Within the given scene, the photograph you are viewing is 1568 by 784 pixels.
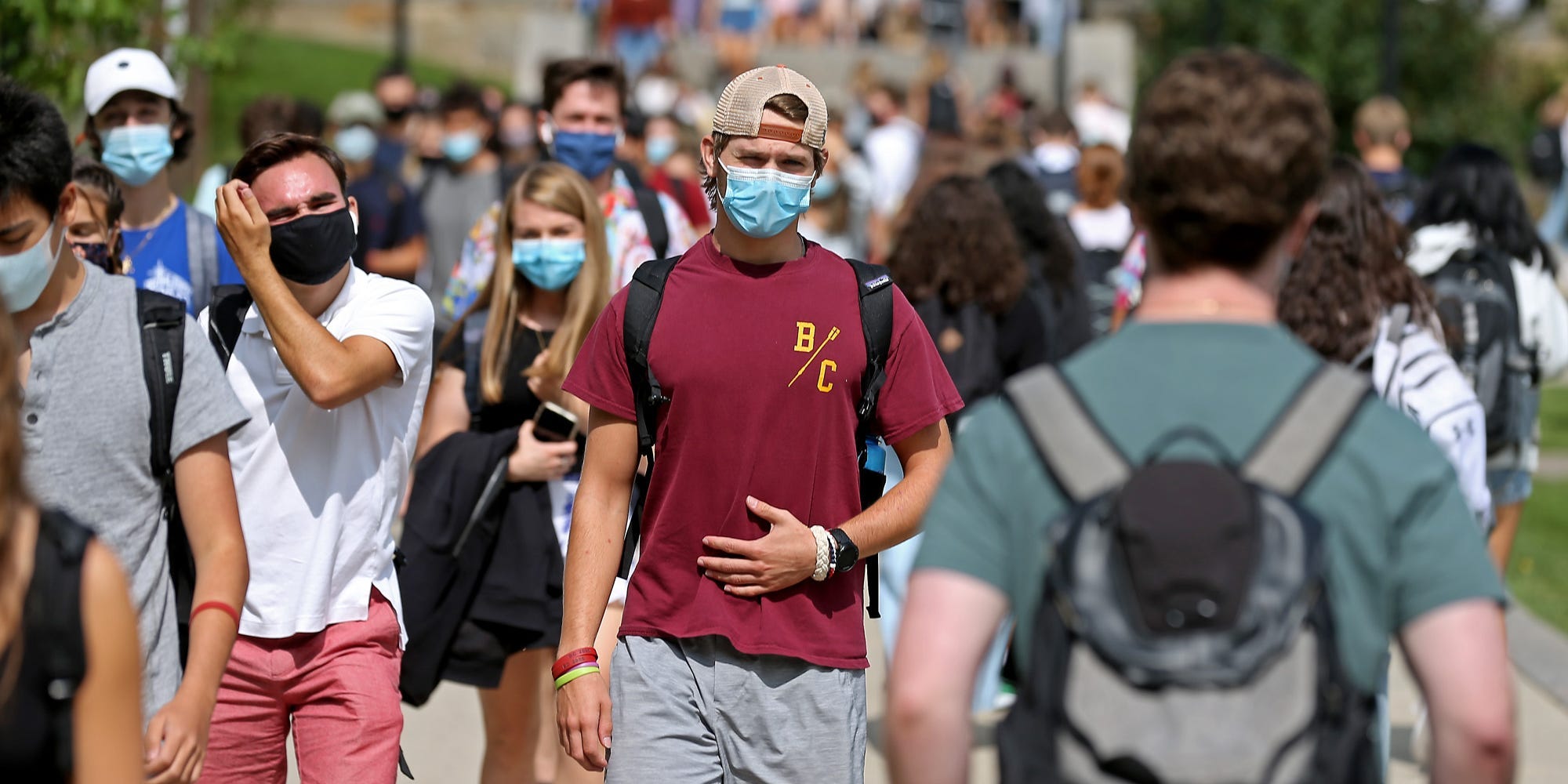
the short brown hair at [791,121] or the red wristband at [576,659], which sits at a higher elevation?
the short brown hair at [791,121]

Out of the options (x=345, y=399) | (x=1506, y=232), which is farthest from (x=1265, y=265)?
(x=1506, y=232)

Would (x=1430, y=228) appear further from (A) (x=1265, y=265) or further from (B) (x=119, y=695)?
(B) (x=119, y=695)

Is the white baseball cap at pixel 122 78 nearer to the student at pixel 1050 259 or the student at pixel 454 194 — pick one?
the student at pixel 1050 259

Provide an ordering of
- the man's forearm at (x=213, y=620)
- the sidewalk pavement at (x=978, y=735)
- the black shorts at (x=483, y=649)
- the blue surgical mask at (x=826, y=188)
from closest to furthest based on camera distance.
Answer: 1. the man's forearm at (x=213, y=620)
2. the black shorts at (x=483, y=649)
3. the sidewalk pavement at (x=978, y=735)
4. the blue surgical mask at (x=826, y=188)

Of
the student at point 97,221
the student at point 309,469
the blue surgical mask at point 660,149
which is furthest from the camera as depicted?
the blue surgical mask at point 660,149

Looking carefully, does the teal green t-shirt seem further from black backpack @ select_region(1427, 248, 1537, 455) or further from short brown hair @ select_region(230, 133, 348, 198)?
black backpack @ select_region(1427, 248, 1537, 455)

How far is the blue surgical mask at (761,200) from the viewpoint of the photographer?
3670 mm

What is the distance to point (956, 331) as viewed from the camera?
6785mm

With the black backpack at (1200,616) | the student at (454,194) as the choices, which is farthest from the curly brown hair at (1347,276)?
the student at (454,194)

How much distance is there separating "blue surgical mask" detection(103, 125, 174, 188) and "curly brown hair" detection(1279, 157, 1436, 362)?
3134 millimetres

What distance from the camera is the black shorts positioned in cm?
492

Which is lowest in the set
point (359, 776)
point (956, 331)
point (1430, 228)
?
point (359, 776)

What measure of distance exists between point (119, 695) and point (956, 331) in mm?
4781

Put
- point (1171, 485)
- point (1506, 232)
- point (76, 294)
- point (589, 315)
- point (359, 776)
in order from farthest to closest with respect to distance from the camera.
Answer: point (1506, 232), point (589, 315), point (359, 776), point (76, 294), point (1171, 485)
